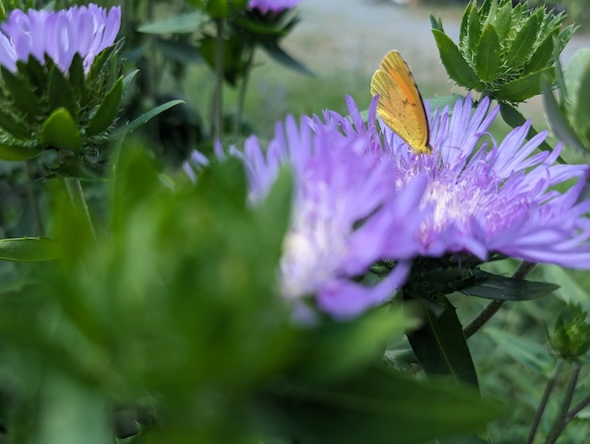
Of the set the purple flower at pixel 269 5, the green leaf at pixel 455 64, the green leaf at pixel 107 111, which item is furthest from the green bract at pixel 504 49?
the purple flower at pixel 269 5

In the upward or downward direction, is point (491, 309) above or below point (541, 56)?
below

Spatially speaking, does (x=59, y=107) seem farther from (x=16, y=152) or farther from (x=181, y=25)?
(x=181, y=25)

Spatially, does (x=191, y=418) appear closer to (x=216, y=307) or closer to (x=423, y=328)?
(x=216, y=307)

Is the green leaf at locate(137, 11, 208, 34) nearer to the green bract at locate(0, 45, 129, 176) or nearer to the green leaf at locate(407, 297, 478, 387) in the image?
the green bract at locate(0, 45, 129, 176)

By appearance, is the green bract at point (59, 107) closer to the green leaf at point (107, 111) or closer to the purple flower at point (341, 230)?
the green leaf at point (107, 111)

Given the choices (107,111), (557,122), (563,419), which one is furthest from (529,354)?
(107,111)

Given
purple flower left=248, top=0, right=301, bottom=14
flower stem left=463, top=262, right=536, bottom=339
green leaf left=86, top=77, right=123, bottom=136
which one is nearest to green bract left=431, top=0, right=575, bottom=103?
flower stem left=463, top=262, right=536, bottom=339
